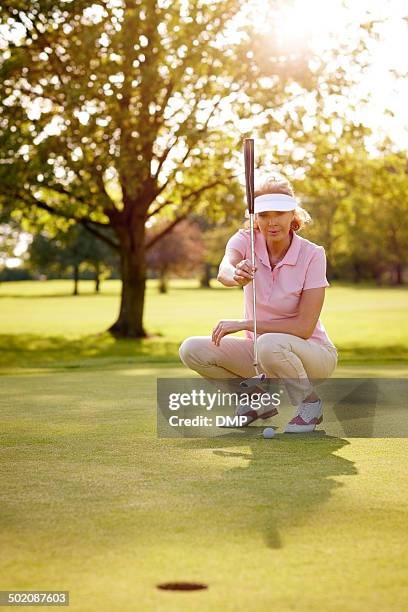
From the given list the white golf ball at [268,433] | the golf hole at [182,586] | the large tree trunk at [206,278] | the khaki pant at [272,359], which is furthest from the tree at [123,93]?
the large tree trunk at [206,278]

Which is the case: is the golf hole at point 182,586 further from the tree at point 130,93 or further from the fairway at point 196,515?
the tree at point 130,93

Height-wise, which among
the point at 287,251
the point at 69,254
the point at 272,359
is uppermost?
the point at 69,254

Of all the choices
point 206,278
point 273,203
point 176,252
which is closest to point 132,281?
point 273,203

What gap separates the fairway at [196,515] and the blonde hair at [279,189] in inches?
57.6

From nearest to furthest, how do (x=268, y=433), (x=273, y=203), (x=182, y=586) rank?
(x=182, y=586), (x=268, y=433), (x=273, y=203)

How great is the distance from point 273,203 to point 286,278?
57 centimetres

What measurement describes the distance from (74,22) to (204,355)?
789 inches

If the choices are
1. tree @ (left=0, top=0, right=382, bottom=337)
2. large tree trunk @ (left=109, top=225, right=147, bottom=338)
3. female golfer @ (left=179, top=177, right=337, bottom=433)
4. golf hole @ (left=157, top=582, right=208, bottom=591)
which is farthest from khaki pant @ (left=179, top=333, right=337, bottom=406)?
large tree trunk @ (left=109, top=225, right=147, bottom=338)

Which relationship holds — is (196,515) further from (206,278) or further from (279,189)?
(206,278)

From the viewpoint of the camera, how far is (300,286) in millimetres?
6879

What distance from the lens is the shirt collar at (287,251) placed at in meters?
6.86

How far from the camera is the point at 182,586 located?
3.22m

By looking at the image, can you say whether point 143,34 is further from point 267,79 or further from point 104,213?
point 104,213

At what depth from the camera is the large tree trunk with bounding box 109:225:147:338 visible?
91.6ft
